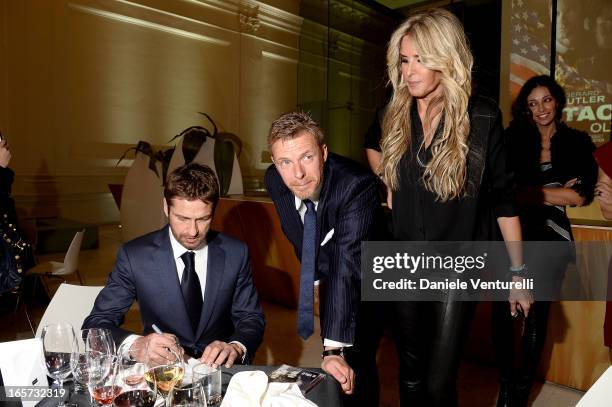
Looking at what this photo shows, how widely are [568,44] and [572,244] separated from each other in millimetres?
5846

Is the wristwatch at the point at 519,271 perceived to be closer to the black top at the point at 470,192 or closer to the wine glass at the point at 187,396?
the black top at the point at 470,192

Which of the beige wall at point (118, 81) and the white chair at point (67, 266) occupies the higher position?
the beige wall at point (118, 81)

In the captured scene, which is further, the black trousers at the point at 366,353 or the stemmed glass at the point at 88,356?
the black trousers at the point at 366,353

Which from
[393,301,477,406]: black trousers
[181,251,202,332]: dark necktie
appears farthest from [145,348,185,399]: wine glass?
[393,301,477,406]: black trousers

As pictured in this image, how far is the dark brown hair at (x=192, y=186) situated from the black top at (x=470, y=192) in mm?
644

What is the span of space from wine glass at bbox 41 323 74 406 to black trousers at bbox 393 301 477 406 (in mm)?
992

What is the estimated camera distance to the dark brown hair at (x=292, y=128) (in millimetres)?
1510

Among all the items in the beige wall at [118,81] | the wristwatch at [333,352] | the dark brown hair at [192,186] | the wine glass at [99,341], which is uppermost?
the beige wall at [118,81]

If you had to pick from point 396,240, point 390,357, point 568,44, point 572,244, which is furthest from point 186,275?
point 568,44

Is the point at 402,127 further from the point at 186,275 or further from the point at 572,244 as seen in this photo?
the point at 572,244

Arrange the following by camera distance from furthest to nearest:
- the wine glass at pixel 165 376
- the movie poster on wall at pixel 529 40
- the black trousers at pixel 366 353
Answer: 1. the movie poster on wall at pixel 529 40
2. the black trousers at pixel 366 353
3. the wine glass at pixel 165 376

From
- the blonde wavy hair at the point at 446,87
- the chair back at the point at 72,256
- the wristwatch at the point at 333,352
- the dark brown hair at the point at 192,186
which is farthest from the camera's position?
the chair back at the point at 72,256

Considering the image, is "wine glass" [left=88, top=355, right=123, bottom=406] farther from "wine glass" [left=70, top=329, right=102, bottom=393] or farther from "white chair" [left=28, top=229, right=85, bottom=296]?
"white chair" [left=28, top=229, right=85, bottom=296]

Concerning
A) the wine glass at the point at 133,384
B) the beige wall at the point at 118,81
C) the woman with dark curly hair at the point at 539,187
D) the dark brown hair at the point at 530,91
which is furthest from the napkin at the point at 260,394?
the beige wall at the point at 118,81
